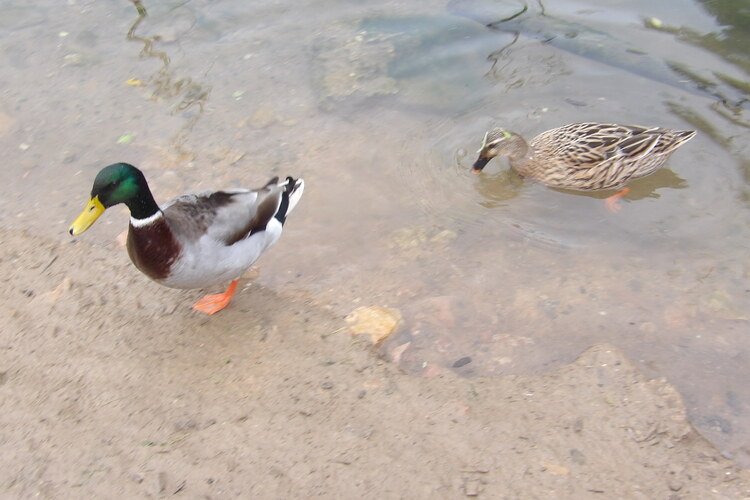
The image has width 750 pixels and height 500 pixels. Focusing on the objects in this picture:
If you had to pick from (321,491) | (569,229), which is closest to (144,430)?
(321,491)

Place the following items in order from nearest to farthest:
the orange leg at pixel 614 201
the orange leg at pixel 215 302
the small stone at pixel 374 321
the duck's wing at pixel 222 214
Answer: the duck's wing at pixel 222 214 → the small stone at pixel 374 321 → the orange leg at pixel 215 302 → the orange leg at pixel 614 201

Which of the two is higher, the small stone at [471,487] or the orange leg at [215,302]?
the small stone at [471,487]

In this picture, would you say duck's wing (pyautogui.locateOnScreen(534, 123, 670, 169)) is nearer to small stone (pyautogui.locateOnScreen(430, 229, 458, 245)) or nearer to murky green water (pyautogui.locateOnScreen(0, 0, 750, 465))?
murky green water (pyautogui.locateOnScreen(0, 0, 750, 465))

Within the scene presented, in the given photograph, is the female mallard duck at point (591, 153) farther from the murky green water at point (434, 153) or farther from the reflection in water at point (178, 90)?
the reflection in water at point (178, 90)

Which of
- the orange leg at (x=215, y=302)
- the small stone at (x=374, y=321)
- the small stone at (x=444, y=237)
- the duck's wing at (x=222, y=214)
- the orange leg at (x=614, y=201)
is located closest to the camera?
the duck's wing at (x=222, y=214)

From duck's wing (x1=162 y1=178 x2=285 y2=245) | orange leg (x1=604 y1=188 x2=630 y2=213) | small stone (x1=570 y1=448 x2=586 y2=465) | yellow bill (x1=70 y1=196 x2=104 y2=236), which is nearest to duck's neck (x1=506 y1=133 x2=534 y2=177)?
orange leg (x1=604 y1=188 x2=630 y2=213)

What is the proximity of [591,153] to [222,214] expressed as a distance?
114 inches

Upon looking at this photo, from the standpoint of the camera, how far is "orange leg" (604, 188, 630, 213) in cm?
509

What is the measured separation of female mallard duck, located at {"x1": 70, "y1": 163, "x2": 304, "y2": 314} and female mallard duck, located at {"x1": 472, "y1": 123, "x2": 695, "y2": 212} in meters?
2.05

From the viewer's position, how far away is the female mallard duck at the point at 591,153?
5176mm

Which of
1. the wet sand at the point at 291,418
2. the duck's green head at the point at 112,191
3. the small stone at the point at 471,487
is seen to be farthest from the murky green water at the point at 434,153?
the duck's green head at the point at 112,191

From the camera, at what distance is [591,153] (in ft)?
17.1

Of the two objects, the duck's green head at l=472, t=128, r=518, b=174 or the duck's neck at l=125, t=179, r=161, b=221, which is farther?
the duck's green head at l=472, t=128, r=518, b=174

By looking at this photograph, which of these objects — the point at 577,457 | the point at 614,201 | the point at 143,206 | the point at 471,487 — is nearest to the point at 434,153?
the point at 614,201
